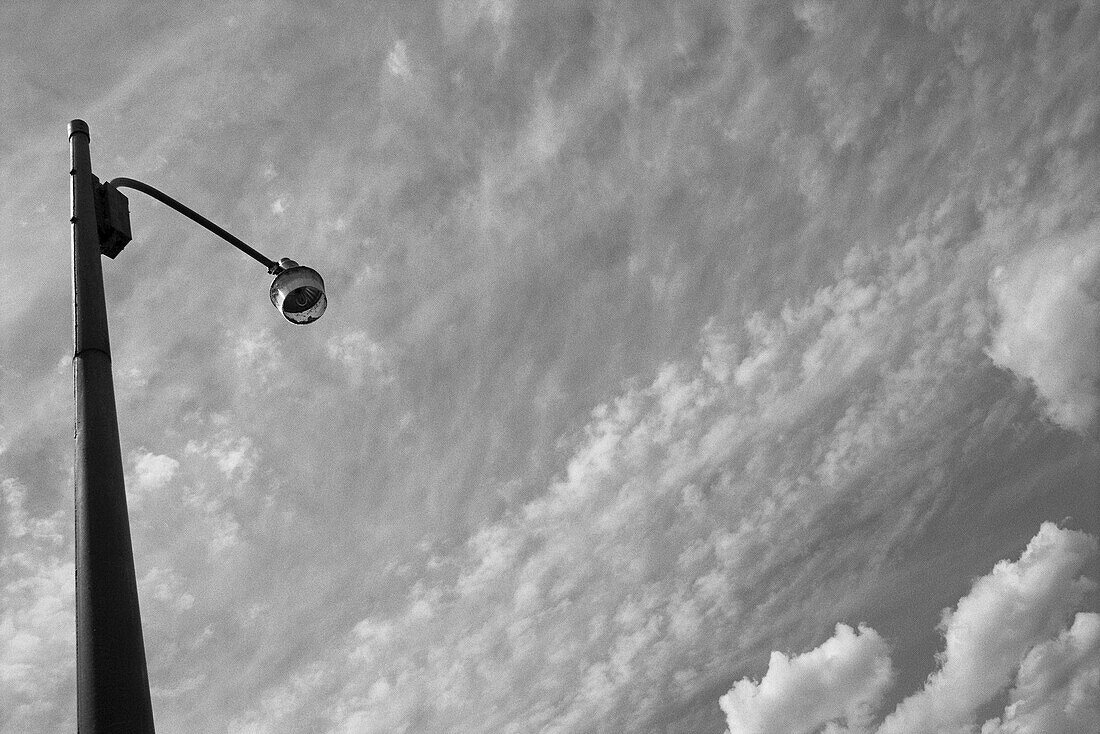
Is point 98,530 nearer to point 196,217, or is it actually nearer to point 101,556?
point 101,556

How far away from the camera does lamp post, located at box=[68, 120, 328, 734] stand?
165 inches

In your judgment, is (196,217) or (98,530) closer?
(98,530)

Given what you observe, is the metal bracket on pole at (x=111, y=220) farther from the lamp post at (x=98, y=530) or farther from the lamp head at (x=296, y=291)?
the lamp head at (x=296, y=291)

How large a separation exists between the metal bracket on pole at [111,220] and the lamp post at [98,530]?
0.05 ft

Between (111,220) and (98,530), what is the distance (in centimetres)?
280

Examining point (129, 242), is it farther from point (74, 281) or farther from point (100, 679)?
point (100, 679)

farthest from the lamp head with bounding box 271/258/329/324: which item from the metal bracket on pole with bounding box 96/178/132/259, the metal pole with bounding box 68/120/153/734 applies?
the metal pole with bounding box 68/120/153/734

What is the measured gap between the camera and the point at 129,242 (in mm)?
6641

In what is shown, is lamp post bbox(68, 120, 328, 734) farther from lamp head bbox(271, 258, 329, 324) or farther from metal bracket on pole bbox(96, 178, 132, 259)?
lamp head bbox(271, 258, 329, 324)

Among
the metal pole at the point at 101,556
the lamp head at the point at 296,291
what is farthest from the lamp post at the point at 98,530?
the lamp head at the point at 296,291

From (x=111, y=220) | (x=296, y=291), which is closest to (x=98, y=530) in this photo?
(x=111, y=220)

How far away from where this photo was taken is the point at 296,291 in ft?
26.4

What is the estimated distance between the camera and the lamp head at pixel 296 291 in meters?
8.00

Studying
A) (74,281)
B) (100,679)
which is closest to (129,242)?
(74,281)
